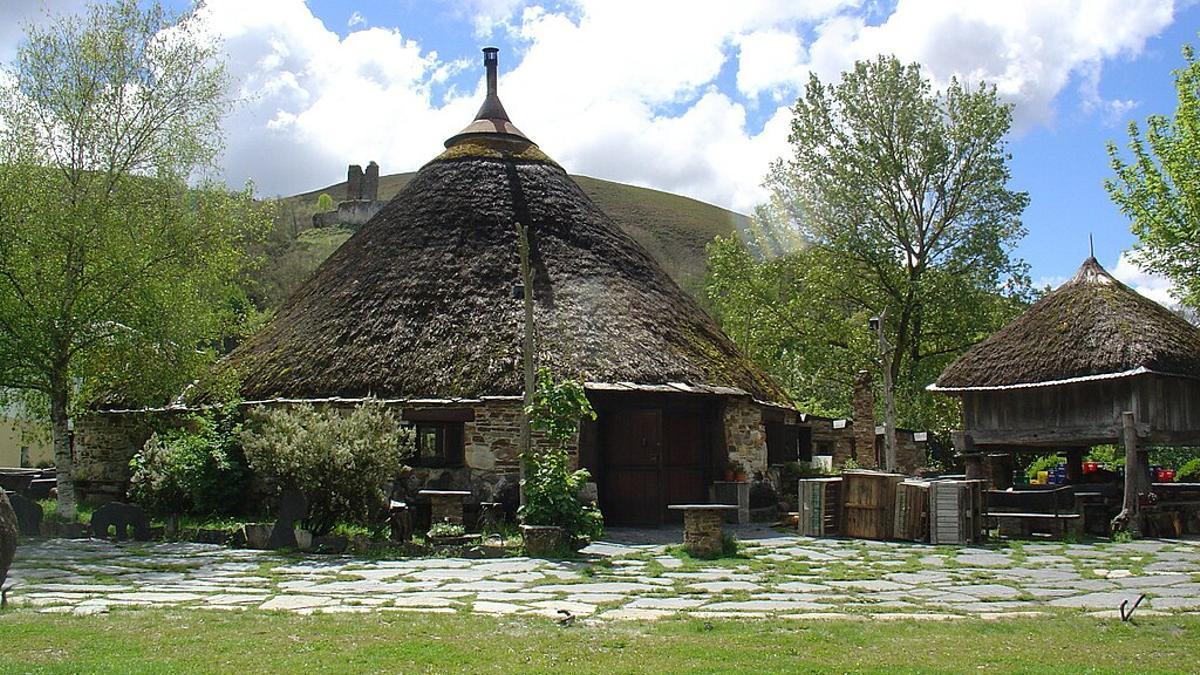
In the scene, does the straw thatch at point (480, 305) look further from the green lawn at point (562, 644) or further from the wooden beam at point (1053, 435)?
the green lawn at point (562, 644)

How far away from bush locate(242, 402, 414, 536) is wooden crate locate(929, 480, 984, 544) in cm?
729

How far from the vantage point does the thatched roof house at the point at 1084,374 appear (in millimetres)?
16406

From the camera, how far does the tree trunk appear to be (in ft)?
50.5

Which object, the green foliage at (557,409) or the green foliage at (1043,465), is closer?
the green foliage at (557,409)

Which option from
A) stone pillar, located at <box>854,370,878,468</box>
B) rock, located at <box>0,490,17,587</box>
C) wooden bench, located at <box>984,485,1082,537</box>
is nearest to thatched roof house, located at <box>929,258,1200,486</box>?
stone pillar, located at <box>854,370,878,468</box>

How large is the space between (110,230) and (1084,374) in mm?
14575

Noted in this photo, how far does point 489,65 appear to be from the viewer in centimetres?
2403

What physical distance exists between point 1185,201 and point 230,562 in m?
17.4

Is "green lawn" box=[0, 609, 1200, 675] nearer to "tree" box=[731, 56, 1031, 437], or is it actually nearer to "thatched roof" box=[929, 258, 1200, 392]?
"thatched roof" box=[929, 258, 1200, 392]

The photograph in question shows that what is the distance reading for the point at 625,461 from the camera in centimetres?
1744

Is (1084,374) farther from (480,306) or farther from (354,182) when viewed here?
(354,182)

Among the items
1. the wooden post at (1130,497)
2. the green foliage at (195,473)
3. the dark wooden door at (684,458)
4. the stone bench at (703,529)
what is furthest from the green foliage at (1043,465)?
the green foliage at (195,473)

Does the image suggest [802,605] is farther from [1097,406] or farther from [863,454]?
[863,454]

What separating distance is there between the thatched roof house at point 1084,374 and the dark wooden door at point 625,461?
5.34m
